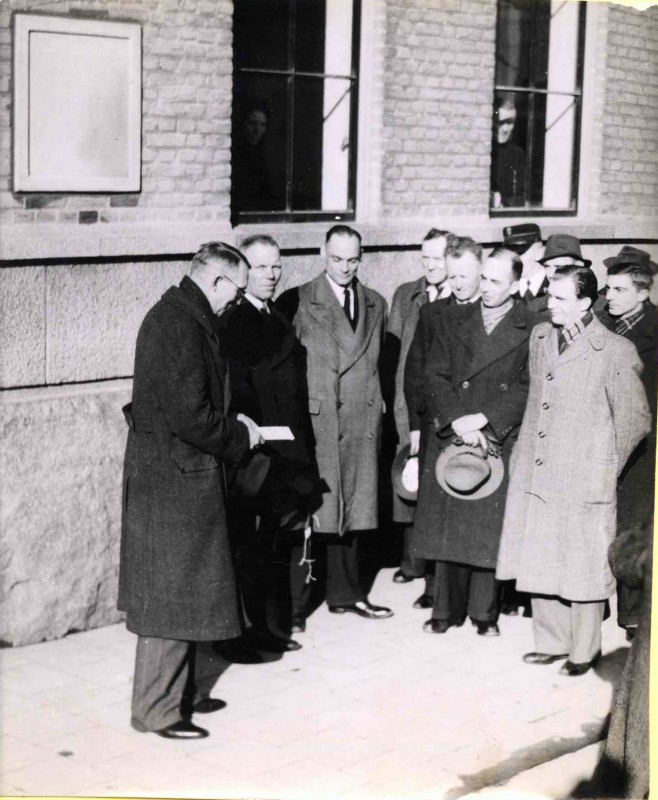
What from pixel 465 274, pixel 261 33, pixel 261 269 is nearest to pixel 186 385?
pixel 261 269

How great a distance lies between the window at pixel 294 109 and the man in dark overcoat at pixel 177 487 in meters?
2.62

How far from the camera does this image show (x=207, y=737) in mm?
5719

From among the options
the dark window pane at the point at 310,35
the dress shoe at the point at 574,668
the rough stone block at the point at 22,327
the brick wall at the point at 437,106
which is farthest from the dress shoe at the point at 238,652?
the dark window pane at the point at 310,35

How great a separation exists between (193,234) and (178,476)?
2.29 metres

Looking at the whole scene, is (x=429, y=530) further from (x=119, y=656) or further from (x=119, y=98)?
(x=119, y=98)

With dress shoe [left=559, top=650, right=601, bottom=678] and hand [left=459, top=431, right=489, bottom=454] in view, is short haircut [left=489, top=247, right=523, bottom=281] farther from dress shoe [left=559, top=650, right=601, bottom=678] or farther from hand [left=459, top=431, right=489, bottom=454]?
dress shoe [left=559, top=650, right=601, bottom=678]

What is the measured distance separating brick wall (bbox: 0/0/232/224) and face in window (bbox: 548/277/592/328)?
2147 mm

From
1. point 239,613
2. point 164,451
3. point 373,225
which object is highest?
point 373,225

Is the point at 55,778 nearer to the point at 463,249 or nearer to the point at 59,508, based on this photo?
the point at 59,508

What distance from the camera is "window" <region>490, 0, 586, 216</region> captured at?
31.8 feet

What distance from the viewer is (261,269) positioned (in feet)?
22.1

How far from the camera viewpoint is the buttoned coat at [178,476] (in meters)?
5.46

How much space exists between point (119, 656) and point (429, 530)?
1.71 m

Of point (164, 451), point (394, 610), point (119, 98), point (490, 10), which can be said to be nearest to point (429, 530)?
point (394, 610)
